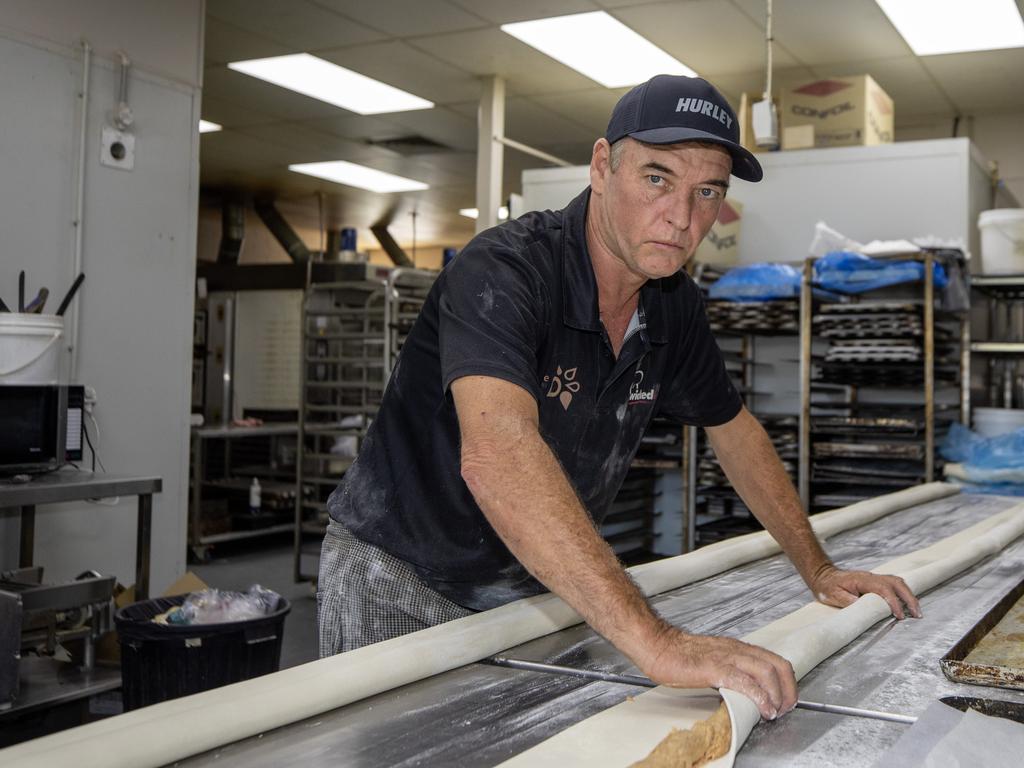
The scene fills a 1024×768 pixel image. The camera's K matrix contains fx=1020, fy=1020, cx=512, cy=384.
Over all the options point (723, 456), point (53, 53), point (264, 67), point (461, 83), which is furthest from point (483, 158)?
point (723, 456)

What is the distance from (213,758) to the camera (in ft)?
3.21

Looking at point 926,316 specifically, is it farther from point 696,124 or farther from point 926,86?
point 696,124

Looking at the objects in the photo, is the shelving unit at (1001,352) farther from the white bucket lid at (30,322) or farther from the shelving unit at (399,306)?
the white bucket lid at (30,322)

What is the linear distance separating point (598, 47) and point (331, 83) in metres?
1.71

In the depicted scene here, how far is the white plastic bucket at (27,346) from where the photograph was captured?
9.90ft

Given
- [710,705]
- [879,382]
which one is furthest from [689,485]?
[710,705]

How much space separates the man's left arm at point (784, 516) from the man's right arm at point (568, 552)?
1.86 feet

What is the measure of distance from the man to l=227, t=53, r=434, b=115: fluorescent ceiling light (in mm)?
4495

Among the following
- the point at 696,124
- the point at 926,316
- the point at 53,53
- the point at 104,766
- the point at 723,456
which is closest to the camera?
the point at 104,766

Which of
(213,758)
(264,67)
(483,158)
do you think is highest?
(264,67)

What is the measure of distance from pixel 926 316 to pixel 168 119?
3175mm

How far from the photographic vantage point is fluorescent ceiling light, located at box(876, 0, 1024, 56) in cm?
482

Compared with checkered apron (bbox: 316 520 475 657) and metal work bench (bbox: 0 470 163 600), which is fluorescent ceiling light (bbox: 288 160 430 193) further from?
checkered apron (bbox: 316 520 475 657)

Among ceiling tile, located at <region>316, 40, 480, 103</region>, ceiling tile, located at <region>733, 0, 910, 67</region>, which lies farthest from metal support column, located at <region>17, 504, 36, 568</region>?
ceiling tile, located at <region>733, 0, 910, 67</region>
